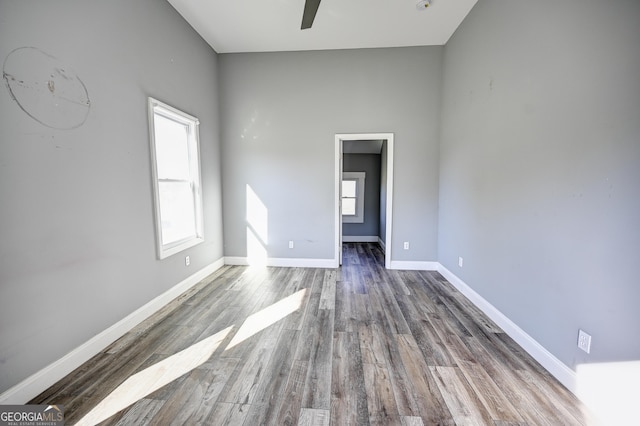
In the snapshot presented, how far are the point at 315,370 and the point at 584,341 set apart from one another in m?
1.71

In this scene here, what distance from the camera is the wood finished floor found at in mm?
1457

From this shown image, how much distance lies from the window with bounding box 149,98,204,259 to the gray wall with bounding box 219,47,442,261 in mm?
718

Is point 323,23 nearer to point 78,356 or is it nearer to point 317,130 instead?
point 317,130

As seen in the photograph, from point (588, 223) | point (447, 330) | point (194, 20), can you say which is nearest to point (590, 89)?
point (588, 223)

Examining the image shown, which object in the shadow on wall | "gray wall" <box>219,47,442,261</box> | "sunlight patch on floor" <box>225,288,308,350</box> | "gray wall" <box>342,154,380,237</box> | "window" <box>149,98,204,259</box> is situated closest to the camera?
"sunlight patch on floor" <box>225,288,308,350</box>

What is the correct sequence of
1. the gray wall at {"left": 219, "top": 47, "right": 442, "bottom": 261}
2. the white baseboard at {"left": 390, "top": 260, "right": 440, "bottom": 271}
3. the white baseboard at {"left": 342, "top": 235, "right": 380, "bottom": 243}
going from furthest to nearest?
1. the white baseboard at {"left": 342, "top": 235, "right": 380, "bottom": 243}
2. the white baseboard at {"left": 390, "top": 260, "right": 440, "bottom": 271}
3. the gray wall at {"left": 219, "top": 47, "right": 442, "bottom": 261}

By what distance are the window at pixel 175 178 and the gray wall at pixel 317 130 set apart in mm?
718

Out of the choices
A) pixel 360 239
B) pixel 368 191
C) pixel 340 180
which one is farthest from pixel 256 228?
pixel 368 191

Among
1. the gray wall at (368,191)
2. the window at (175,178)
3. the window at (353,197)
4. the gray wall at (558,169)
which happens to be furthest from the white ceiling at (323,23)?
the window at (353,197)

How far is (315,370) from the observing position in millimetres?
1809

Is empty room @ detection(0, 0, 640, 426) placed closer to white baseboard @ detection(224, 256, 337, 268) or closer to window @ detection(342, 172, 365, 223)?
white baseboard @ detection(224, 256, 337, 268)

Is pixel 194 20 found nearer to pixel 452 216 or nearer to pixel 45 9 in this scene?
pixel 45 9

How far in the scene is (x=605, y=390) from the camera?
4.62 feet

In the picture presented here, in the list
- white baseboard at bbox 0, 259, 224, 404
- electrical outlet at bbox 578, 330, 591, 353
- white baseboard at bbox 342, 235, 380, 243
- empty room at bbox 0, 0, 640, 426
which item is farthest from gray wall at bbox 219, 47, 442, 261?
electrical outlet at bbox 578, 330, 591, 353
